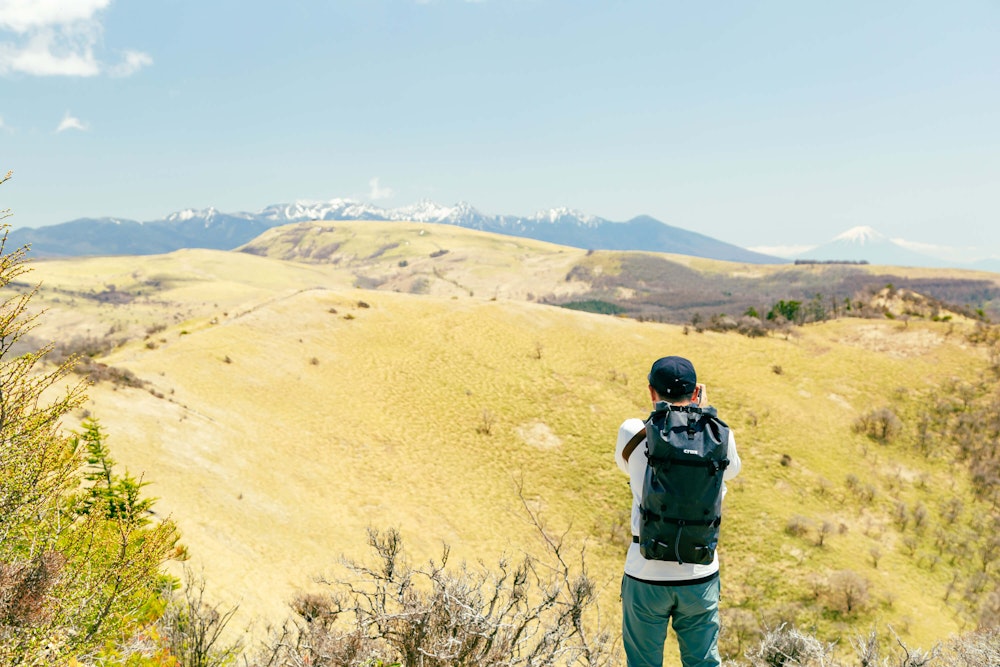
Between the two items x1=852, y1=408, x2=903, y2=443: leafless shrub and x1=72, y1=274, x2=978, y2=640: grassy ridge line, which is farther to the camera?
x1=852, y1=408, x2=903, y2=443: leafless shrub

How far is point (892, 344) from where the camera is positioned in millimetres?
41094

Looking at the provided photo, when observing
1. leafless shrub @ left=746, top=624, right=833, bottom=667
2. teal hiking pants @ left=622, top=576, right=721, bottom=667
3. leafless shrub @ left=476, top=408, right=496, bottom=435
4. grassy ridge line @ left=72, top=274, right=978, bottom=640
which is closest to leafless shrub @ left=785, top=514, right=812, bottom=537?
grassy ridge line @ left=72, top=274, right=978, bottom=640

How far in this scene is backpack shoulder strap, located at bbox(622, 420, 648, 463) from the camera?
4.14 m

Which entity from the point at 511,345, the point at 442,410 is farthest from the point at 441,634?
the point at 511,345

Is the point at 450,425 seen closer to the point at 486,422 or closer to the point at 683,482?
the point at 486,422

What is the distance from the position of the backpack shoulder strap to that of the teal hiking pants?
3.13 ft

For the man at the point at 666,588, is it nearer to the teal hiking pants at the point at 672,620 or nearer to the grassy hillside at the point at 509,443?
the teal hiking pants at the point at 672,620

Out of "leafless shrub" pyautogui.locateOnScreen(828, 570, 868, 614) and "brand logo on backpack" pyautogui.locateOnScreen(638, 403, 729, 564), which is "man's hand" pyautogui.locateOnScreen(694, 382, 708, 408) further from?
"leafless shrub" pyautogui.locateOnScreen(828, 570, 868, 614)

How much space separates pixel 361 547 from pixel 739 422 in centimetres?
2326

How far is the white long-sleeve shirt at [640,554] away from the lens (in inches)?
Answer: 158

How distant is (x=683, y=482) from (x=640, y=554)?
2.55 ft

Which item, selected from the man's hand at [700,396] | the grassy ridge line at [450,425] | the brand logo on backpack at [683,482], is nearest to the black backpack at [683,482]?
the brand logo on backpack at [683,482]

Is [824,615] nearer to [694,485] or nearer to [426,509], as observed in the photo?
[426,509]

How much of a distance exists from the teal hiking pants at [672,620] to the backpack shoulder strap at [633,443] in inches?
37.5
